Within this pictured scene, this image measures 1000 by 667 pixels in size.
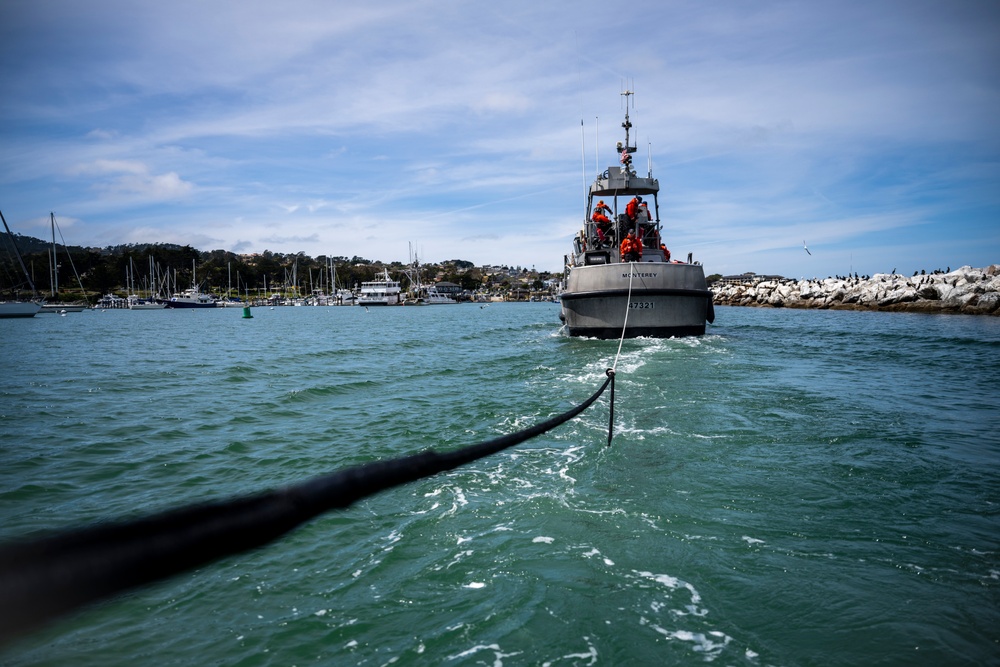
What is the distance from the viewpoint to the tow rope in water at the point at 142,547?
2.95ft

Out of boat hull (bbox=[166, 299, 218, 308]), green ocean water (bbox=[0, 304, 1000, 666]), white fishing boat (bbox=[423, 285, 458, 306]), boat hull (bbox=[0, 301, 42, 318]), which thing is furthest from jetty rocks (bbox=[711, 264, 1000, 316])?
boat hull (bbox=[166, 299, 218, 308])

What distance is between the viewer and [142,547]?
1.14 m

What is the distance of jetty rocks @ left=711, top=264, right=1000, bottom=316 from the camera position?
38.3 metres

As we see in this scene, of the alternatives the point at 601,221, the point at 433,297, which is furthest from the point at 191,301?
the point at 601,221

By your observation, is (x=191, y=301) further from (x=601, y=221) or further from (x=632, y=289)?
(x=632, y=289)

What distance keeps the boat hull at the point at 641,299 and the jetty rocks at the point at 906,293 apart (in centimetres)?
3225

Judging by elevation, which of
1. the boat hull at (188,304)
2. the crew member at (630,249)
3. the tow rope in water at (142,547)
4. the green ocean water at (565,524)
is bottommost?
the green ocean water at (565,524)

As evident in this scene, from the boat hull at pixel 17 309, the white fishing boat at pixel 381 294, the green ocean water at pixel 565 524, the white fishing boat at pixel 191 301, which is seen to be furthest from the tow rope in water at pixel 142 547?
the white fishing boat at pixel 381 294

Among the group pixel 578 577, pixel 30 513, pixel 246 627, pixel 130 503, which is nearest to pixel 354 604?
pixel 246 627

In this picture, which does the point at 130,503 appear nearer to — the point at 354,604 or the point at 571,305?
the point at 354,604

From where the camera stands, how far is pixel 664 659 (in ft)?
10.3

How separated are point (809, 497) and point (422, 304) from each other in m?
140

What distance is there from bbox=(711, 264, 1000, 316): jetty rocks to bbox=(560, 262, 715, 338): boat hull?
32.3m

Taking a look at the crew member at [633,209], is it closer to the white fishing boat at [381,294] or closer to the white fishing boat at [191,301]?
the white fishing boat at [381,294]
